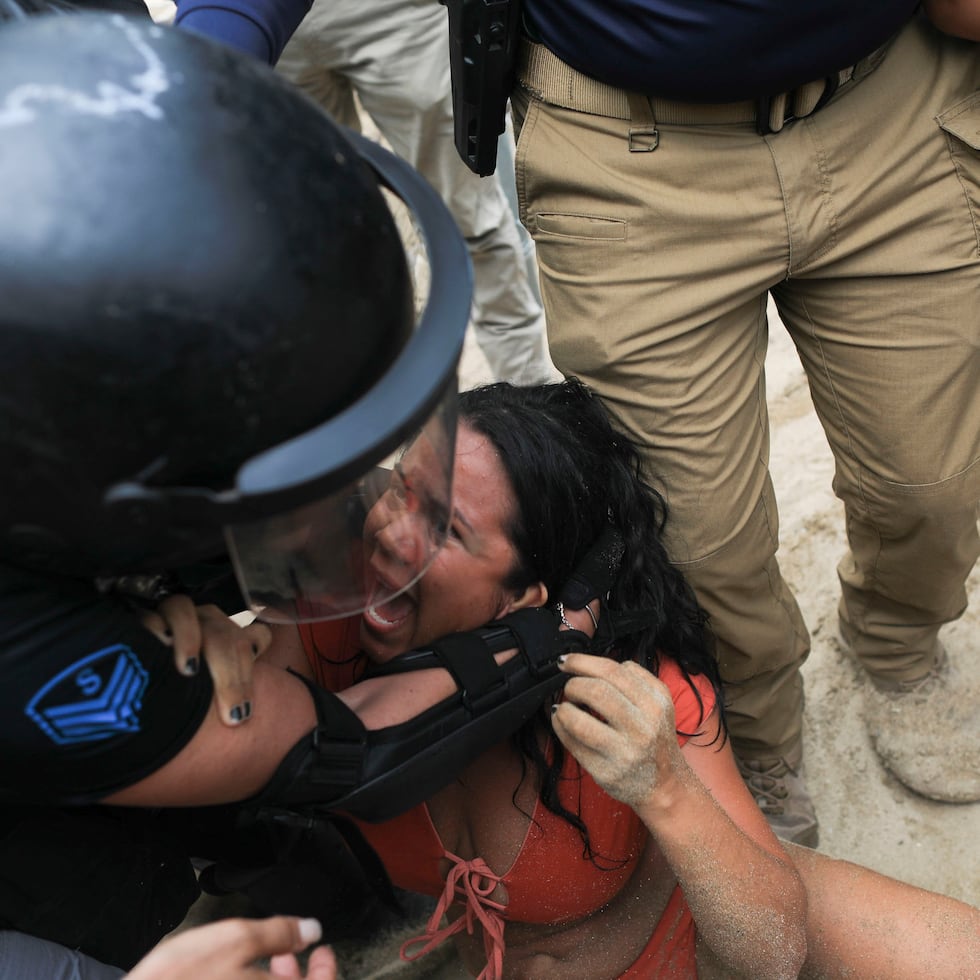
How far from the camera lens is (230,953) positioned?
1.11m

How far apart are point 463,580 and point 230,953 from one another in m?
0.66

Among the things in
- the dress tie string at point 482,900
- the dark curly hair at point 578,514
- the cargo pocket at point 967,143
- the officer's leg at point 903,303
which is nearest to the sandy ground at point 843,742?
the officer's leg at point 903,303

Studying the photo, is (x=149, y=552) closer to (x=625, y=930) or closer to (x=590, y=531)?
(x=590, y=531)

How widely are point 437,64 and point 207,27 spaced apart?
137 centimetres

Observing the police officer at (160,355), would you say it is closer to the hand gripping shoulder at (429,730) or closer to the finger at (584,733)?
the hand gripping shoulder at (429,730)

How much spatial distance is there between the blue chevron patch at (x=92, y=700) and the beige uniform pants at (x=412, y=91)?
6.70 ft

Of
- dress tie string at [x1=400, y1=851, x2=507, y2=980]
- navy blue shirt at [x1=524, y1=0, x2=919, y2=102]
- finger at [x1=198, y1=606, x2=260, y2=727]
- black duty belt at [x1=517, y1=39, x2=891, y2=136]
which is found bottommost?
dress tie string at [x1=400, y1=851, x2=507, y2=980]

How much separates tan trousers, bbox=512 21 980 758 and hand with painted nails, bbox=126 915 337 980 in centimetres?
97

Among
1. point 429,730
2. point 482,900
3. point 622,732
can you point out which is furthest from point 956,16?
point 482,900

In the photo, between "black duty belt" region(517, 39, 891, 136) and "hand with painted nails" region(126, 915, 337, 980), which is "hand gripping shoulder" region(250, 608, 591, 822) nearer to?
"hand with painted nails" region(126, 915, 337, 980)

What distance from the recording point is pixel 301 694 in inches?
49.0

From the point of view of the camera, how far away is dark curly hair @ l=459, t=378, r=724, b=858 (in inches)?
65.9

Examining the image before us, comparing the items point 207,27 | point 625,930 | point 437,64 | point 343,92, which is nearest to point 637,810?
point 625,930

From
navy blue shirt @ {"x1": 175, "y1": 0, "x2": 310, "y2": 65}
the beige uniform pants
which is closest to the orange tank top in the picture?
navy blue shirt @ {"x1": 175, "y1": 0, "x2": 310, "y2": 65}
